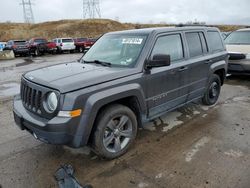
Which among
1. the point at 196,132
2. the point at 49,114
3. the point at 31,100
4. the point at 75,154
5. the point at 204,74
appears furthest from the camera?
the point at 204,74

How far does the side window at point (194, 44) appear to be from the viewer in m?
4.69

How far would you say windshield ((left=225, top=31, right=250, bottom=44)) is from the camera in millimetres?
9109

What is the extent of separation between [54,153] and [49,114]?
3.44 ft

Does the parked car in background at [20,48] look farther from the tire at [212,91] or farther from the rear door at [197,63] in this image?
the rear door at [197,63]

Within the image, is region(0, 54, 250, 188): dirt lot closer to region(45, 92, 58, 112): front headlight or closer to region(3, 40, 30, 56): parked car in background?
region(45, 92, 58, 112): front headlight

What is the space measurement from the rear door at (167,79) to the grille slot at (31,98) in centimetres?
161

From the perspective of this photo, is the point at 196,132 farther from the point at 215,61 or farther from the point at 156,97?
the point at 215,61

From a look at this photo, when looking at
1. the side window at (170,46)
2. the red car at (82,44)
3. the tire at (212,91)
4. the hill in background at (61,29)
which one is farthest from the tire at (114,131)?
the hill in background at (61,29)

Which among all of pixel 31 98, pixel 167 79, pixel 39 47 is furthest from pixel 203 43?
pixel 39 47

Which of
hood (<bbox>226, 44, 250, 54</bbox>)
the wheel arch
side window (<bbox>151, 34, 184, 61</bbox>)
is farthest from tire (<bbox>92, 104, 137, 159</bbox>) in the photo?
hood (<bbox>226, 44, 250, 54</bbox>)

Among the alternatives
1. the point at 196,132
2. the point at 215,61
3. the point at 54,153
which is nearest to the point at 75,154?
the point at 54,153

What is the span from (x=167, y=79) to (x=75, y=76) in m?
1.61

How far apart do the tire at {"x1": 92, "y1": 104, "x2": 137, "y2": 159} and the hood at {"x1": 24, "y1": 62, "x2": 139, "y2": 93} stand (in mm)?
460

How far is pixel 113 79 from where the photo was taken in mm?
3375
